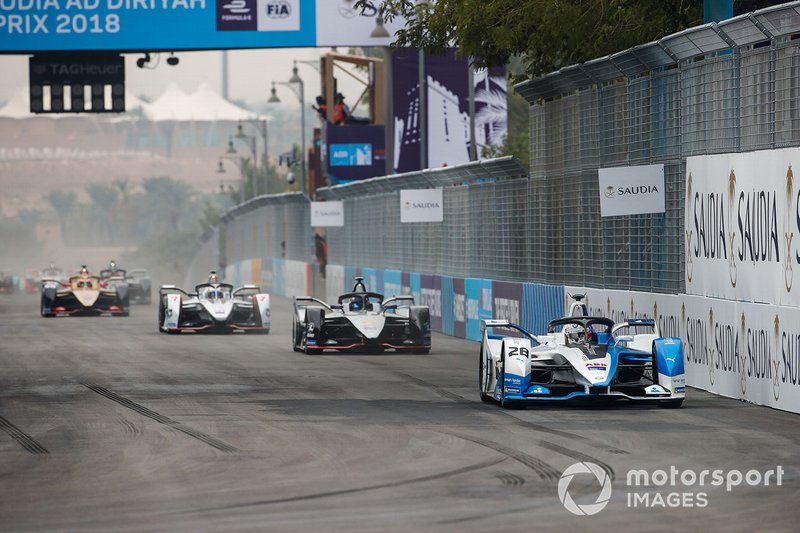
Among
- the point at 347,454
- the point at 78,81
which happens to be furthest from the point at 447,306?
the point at 347,454

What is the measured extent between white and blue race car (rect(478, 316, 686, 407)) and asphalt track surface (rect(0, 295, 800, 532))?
0.62 feet

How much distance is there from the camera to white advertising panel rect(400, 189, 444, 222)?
33.9 metres

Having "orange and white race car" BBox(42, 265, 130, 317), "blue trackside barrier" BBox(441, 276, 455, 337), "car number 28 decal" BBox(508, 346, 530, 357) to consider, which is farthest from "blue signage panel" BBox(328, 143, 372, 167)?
"car number 28 decal" BBox(508, 346, 530, 357)

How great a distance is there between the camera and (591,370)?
15.8m

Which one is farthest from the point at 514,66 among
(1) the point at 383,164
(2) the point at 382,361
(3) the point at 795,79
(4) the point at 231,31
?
(3) the point at 795,79

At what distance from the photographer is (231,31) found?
39156 mm

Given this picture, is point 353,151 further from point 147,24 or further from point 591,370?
point 591,370

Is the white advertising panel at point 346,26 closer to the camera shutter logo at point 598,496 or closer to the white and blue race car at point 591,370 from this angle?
the white and blue race car at point 591,370

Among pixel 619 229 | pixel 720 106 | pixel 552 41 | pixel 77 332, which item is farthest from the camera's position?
pixel 77 332

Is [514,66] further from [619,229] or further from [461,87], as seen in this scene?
[619,229]

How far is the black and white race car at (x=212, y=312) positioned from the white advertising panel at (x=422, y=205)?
11.0ft

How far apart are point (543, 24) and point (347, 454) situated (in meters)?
15.5

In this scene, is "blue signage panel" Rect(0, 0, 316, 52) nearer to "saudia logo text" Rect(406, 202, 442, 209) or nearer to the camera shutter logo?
"saudia logo text" Rect(406, 202, 442, 209)

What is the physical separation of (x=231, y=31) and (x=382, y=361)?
16.9 metres
